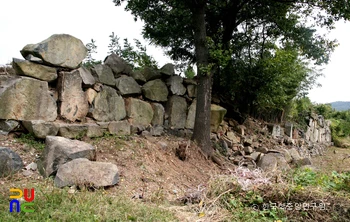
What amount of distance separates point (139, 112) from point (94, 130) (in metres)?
1.15

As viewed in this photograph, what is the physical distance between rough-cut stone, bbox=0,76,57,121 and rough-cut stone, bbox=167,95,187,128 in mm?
2424

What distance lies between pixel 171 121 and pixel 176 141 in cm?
61

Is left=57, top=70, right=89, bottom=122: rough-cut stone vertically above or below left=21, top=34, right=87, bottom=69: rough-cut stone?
below

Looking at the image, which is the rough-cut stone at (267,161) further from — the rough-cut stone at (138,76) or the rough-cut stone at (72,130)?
the rough-cut stone at (72,130)

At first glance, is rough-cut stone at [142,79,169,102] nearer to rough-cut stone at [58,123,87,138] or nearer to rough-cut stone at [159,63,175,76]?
rough-cut stone at [159,63,175,76]

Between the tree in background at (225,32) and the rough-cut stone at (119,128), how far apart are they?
1334 mm

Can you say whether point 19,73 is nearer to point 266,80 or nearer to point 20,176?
point 20,176

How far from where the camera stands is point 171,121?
5762mm

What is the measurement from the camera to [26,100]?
3.75m

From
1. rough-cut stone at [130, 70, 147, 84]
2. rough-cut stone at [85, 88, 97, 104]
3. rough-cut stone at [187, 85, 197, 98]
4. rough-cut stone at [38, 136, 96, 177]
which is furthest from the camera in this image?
rough-cut stone at [187, 85, 197, 98]

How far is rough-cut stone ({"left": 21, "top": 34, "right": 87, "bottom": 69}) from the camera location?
390 centimetres

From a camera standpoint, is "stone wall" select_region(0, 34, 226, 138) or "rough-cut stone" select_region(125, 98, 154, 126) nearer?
"stone wall" select_region(0, 34, 226, 138)

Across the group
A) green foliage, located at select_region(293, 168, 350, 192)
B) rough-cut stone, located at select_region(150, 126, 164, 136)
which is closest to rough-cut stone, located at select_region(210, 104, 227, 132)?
rough-cut stone, located at select_region(150, 126, 164, 136)

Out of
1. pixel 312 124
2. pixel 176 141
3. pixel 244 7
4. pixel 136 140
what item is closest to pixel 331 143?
pixel 312 124
